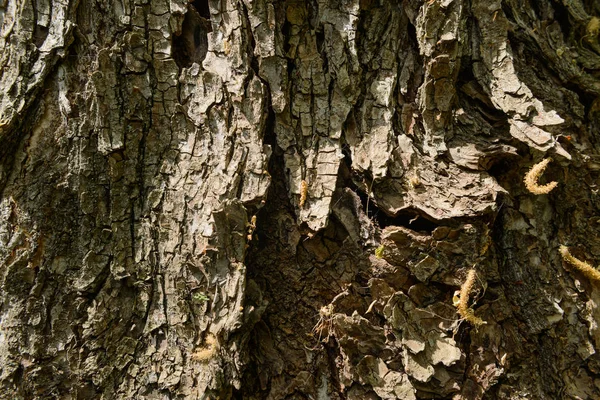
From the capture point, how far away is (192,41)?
2.27m

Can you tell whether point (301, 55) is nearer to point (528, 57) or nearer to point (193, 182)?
point (193, 182)

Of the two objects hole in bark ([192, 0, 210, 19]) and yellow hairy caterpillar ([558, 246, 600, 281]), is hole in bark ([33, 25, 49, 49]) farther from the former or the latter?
yellow hairy caterpillar ([558, 246, 600, 281])

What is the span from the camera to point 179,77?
2182 millimetres

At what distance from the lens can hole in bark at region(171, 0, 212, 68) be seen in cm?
224

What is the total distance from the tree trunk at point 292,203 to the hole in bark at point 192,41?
0.4 inches

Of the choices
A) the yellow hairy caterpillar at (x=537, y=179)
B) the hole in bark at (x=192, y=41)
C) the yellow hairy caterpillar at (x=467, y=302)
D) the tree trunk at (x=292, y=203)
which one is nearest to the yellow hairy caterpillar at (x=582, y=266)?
the tree trunk at (x=292, y=203)

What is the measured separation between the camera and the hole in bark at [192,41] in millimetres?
2242

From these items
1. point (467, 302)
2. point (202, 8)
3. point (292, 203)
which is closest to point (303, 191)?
point (292, 203)

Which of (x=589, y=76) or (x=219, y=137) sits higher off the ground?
(x=589, y=76)

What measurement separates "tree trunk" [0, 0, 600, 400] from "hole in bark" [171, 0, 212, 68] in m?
0.01

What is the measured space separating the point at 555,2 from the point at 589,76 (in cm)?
45

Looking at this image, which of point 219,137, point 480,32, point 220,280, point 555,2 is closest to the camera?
point 220,280

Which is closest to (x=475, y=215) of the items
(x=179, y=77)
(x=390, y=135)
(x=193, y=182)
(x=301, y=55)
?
(x=390, y=135)

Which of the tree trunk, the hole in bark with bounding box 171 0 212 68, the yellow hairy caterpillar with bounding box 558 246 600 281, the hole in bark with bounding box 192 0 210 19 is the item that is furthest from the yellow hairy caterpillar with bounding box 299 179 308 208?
the yellow hairy caterpillar with bounding box 558 246 600 281
